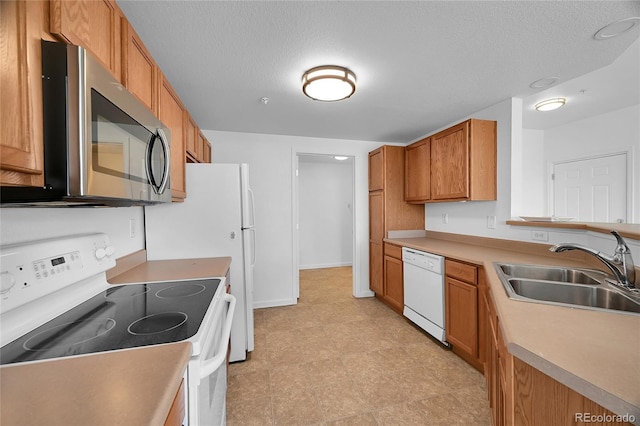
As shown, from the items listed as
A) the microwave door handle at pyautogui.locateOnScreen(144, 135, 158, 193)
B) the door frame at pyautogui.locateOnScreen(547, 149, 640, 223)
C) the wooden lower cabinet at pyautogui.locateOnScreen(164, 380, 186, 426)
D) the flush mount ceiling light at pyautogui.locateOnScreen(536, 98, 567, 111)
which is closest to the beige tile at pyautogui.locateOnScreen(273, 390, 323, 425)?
the wooden lower cabinet at pyautogui.locateOnScreen(164, 380, 186, 426)

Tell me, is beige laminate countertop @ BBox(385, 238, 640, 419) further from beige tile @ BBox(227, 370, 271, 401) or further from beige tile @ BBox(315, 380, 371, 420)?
beige tile @ BBox(227, 370, 271, 401)

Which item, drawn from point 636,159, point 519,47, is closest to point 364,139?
point 519,47

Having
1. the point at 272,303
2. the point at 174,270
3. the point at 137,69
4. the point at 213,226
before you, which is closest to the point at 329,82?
the point at 137,69

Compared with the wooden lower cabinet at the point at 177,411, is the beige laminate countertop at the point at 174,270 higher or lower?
higher

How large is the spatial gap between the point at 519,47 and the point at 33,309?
2727mm

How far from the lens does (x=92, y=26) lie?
880mm

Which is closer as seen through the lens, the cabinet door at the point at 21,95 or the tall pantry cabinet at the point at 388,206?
the cabinet door at the point at 21,95

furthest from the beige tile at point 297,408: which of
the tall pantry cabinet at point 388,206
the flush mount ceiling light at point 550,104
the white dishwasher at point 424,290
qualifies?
the flush mount ceiling light at point 550,104

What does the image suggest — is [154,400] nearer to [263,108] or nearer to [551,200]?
[263,108]

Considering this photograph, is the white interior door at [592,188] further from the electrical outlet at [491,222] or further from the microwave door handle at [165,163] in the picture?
the microwave door handle at [165,163]

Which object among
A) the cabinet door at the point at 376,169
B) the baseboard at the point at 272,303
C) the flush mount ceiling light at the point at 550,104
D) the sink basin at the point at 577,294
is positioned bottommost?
the baseboard at the point at 272,303

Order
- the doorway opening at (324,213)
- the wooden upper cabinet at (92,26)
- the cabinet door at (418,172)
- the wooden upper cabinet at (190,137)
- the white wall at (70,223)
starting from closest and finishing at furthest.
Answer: the wooden upper cabinet at (92,26) → the white wall at (70,223) → the wooden upper cabinet at (190,137) → the cabinet door at (418,172) → the doorway opening at (324,213)

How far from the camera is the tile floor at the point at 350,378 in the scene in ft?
5.13

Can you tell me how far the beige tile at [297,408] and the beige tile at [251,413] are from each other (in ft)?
0.15
